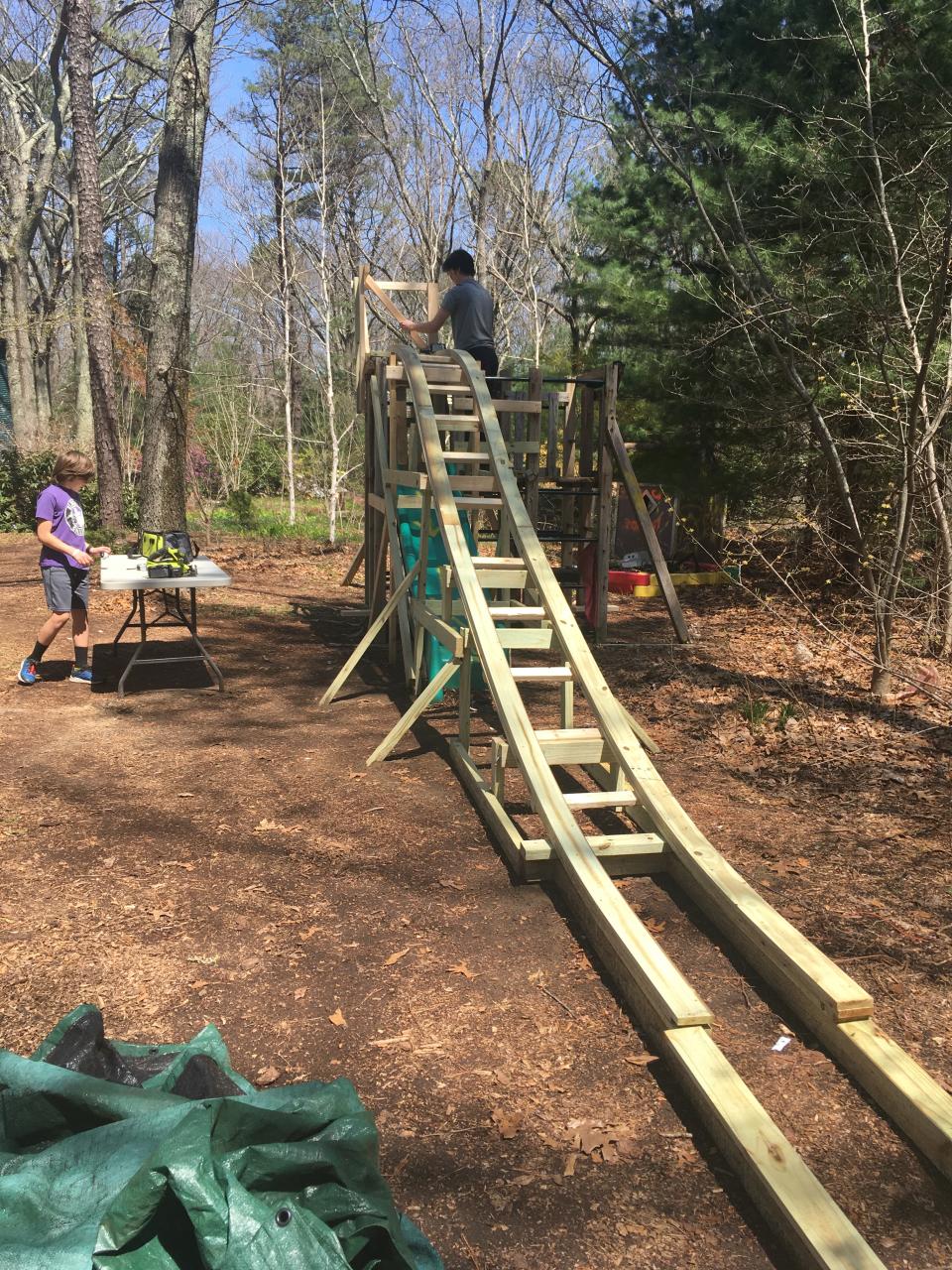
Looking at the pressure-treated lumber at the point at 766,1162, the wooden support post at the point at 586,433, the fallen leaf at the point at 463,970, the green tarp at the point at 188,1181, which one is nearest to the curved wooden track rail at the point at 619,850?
the pressure-treated lumber at the point at 766,1162

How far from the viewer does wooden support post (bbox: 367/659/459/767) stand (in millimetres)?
5613

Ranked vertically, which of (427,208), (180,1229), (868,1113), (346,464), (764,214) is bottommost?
(868,1113)

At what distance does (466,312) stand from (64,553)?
3.88 metres

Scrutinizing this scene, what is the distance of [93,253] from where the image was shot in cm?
1320

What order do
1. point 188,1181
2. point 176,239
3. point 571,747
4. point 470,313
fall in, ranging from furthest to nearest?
point 176,239 < point 470,313 < point 571,747 < point 188,1181

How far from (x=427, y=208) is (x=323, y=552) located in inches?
364

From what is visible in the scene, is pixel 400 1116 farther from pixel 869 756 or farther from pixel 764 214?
pixel 764 214

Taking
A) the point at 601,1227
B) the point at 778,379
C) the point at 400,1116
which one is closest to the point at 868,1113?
the point at 601,1227

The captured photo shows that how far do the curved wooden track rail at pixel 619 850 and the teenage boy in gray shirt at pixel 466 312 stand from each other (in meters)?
0.42

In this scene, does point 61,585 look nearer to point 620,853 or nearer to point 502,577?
point 502,577

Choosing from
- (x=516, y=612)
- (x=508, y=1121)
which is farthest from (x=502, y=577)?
(x=508, y=1121)

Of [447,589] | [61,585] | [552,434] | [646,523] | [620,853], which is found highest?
[552,434]

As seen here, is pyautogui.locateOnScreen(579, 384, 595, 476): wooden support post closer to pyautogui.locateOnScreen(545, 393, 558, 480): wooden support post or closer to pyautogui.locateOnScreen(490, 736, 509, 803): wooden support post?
pyautogui.locateOnScreen(545, 393, 558, 480): wooden support post

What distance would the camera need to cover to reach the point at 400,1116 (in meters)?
2.90
